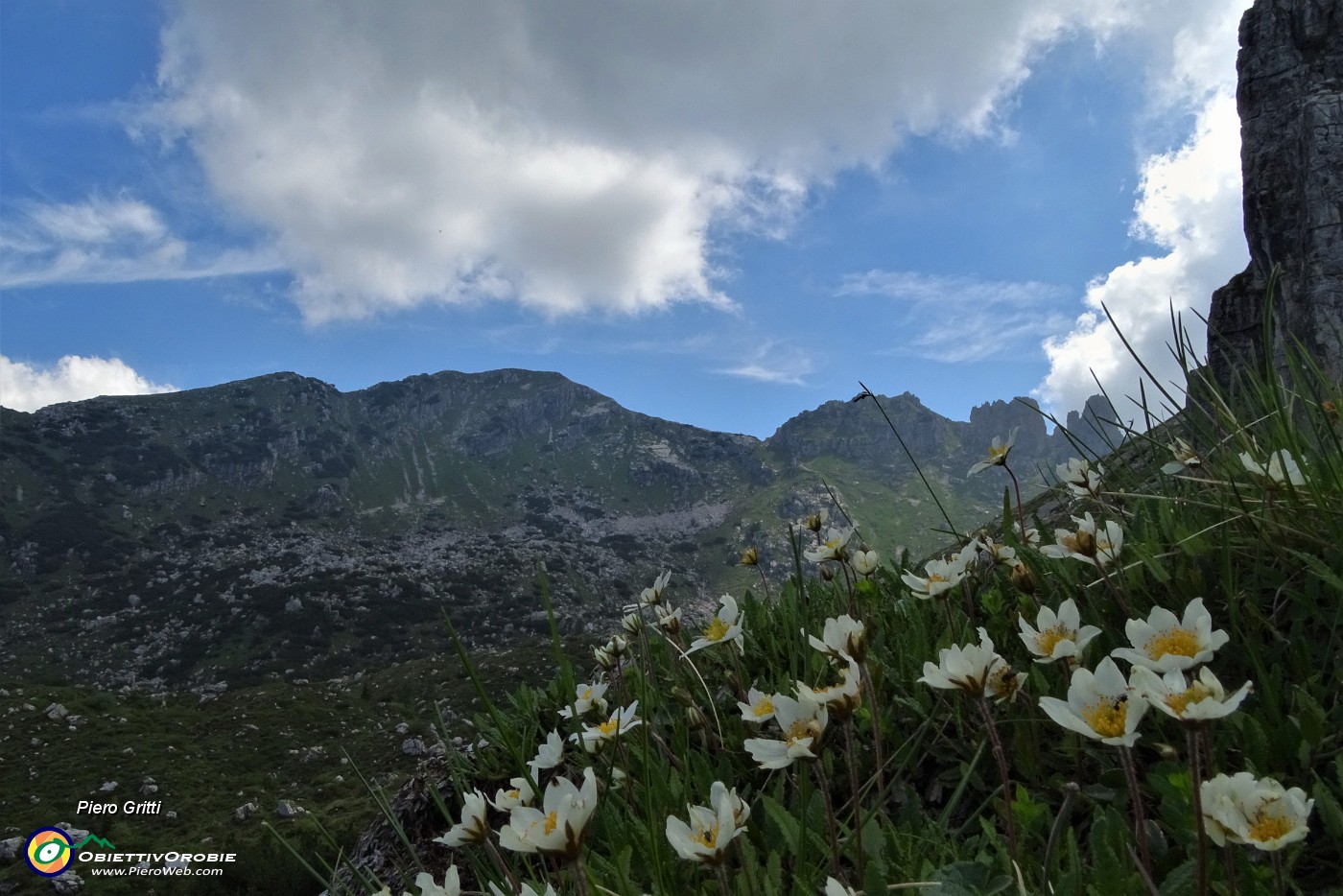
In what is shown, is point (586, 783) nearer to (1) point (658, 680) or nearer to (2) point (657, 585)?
(2) point (657, 585)

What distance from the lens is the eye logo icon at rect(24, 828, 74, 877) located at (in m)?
23.1

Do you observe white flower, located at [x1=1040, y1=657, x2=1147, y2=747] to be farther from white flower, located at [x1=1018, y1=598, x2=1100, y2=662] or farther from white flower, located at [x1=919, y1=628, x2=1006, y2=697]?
white flower, located at [x1=1018, y1=598, x2=1100, y2=662]

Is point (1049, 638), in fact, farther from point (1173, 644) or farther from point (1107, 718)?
point (1107, 718)

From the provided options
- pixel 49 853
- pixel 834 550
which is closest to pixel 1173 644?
pixel 834 550

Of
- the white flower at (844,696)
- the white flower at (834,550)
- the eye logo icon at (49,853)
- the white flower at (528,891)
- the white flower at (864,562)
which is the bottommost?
the eye logo icon at (49,853)

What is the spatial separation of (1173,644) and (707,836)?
1248mm

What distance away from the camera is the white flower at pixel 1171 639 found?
1462mm

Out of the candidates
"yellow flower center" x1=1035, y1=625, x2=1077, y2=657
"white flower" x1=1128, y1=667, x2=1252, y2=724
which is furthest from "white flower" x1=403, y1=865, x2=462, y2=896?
"yellow flower center" x1=1035, y1=625, x2=1077, y2=657

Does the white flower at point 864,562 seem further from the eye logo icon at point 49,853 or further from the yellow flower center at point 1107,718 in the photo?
the eye logo icon at point 49,853

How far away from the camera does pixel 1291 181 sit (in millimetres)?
13203

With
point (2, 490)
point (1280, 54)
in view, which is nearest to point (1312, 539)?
point (1280, 54)

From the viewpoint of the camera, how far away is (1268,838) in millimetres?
1155

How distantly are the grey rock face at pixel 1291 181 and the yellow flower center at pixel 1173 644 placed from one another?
882cm

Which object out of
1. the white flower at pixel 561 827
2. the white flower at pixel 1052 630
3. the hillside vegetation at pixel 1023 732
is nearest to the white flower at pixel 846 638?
the hillside vegetation at pixel 1023 732
